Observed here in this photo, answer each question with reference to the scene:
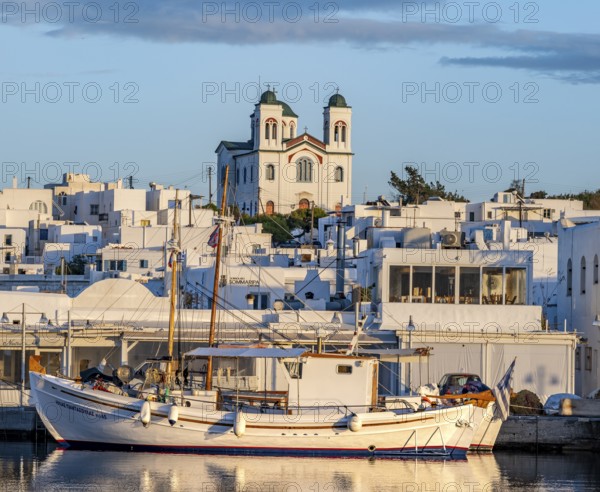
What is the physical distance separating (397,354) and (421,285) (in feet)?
17.2

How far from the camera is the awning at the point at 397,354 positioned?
44.2m

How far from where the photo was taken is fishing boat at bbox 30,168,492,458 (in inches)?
1626

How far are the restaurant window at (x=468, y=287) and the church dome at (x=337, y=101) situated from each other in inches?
4692

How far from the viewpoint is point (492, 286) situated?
49344mm

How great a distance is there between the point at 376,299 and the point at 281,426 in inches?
385

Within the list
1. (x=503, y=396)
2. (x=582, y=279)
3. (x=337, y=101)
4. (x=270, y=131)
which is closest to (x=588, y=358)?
(x=582, y=279)

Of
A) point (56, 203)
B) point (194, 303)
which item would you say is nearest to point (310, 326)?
point (194, 303)

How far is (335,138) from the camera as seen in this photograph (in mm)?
165000

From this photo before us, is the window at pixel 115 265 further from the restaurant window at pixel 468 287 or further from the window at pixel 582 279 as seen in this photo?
the restaurant window at pixel 468 287

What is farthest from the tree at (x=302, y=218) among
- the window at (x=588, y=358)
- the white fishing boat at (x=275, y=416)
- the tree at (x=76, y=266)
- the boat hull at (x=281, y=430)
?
the boat hull at (x=281, y=430)

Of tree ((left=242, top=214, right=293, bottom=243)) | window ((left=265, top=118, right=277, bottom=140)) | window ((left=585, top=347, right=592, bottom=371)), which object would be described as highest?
window ((left=265, top=118, right=277, bottom=140))

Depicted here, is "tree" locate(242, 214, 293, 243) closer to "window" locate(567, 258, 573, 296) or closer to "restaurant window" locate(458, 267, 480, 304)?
"window" locate(567, 258, 573, 296)

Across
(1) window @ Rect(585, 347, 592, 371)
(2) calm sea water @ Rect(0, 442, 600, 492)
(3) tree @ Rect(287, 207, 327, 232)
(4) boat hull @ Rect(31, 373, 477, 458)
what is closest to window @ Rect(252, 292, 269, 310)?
(1) window @ Rect(585, 347, 592, 371)

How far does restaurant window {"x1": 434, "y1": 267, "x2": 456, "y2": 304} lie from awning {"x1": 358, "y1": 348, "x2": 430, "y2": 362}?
11.2 feet
